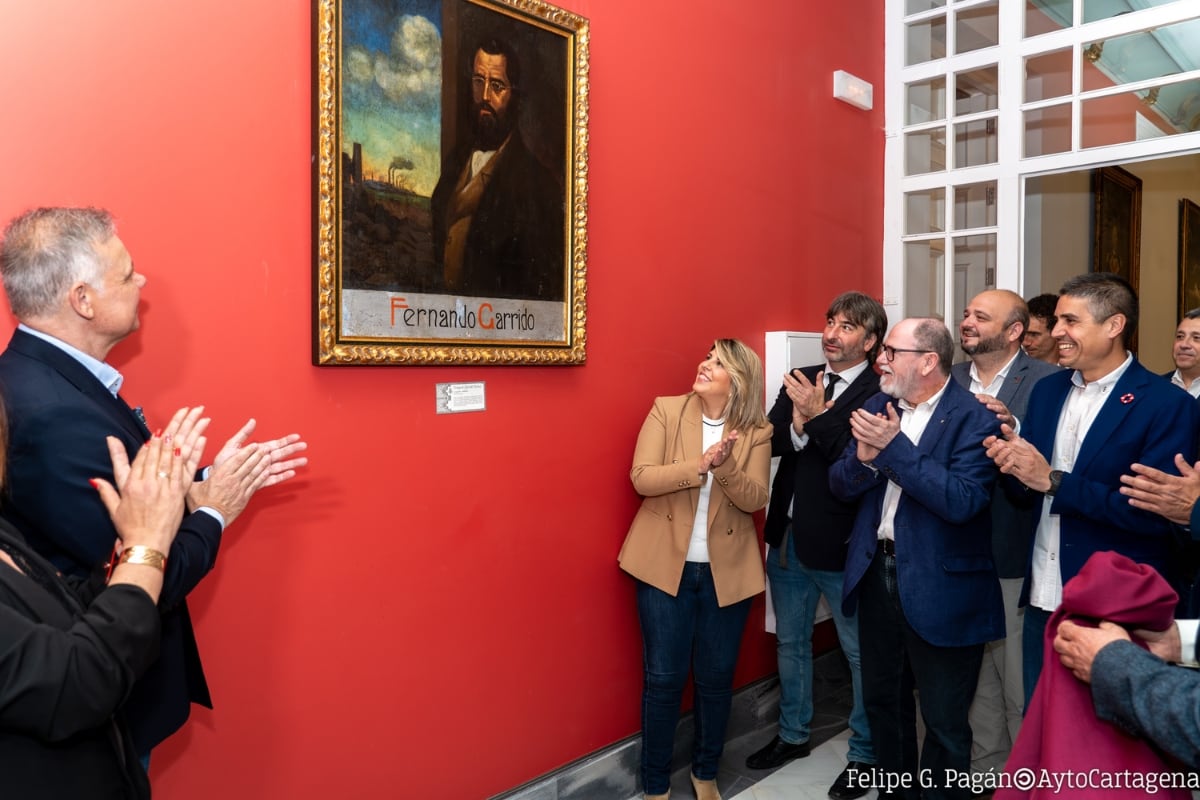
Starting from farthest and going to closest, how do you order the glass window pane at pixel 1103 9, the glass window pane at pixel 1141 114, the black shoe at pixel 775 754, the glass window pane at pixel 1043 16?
the glass window pane at pixel 1043 16
the glass window pane at pixel 1103 9
the glass window pane at pixel 1141 114
the black shoe at pixel 775 754

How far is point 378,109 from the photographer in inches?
96.6

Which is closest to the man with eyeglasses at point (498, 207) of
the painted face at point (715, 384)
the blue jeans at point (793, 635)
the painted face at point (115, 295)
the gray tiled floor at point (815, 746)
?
the painted face at point (715, 384)

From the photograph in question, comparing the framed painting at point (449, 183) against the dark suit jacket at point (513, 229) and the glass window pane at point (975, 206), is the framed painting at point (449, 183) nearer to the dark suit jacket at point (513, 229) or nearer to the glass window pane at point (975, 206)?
the dark suit jacket at point (513, 229)

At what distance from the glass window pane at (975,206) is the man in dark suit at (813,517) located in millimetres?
1414

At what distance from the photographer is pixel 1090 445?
264cm

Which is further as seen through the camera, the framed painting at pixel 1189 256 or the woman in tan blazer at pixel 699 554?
the framed painting at pixel 1189 256

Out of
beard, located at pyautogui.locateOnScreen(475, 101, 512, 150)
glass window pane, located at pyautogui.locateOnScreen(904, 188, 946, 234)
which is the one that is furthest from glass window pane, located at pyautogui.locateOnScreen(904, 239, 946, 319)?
beard, located at pyautogui.locateOnScreen(475, 101, 512, 150)

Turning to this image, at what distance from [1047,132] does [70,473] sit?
14.7 feet

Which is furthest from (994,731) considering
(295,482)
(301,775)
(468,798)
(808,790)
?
(295,482)

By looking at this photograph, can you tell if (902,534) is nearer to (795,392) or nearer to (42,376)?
(795,392)

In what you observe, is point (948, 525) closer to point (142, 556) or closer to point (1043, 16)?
point (142, 556)

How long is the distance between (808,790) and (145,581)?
2801mm

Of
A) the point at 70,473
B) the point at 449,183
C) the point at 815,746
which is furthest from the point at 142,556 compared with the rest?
the point at 815,746

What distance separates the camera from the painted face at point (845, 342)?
3428 millimetres
